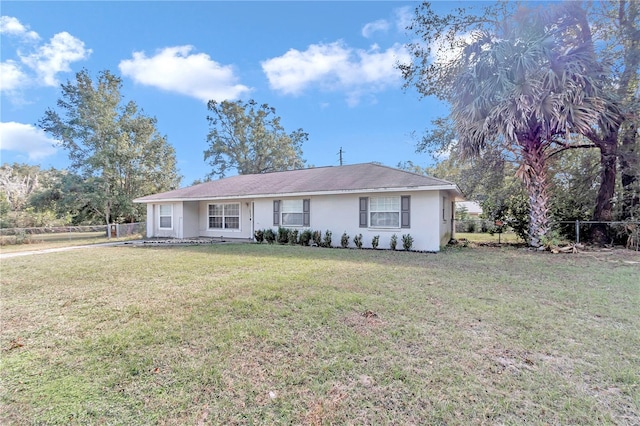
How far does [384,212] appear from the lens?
12180mm

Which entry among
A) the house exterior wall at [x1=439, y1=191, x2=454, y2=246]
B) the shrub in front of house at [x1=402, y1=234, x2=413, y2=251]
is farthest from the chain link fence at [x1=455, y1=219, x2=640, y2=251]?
the shrub in front of house at [x1=402, y1=234, x2=413, y2=251]

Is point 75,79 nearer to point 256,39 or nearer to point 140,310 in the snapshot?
point 256,39

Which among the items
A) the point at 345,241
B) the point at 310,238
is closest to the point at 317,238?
the point at 310,238

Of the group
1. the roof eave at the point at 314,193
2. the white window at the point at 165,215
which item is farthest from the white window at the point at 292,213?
the white window at the point at 165,215

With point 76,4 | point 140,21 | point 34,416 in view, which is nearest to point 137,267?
point 34,416

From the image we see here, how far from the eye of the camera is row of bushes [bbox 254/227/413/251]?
11727mm

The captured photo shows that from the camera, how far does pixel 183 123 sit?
27906 mm

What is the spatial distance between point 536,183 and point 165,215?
721 inches

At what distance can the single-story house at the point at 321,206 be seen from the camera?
37.7 feet

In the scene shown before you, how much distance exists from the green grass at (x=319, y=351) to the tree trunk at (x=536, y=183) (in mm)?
5751

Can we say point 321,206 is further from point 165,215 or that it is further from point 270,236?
point 165,215

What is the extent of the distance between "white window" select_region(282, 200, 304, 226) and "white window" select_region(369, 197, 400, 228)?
338cm

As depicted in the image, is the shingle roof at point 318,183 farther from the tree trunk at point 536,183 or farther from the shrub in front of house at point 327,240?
the tree trunk at point 536,183

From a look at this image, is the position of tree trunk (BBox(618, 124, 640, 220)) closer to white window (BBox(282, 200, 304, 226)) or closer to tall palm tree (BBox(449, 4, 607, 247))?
tall palm tree (BBox(449, 4, 607, 247))
